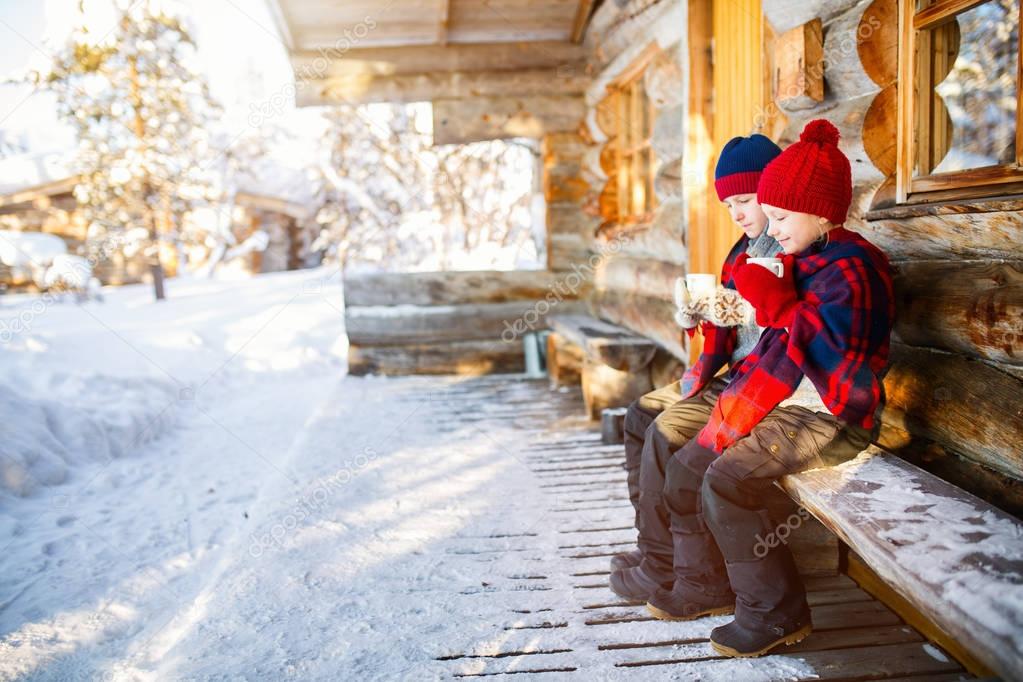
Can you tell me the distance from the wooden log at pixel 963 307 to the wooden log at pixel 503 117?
17.6ft

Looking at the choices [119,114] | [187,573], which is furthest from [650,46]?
[119,114]

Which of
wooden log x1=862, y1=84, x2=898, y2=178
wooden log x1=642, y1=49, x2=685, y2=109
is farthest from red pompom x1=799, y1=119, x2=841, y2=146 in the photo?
wooden log x1=642, y1=49, x2=685, y2=109

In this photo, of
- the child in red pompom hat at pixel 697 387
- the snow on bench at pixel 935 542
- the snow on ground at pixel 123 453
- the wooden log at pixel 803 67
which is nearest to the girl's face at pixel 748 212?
the child in red pompom hat at pixel 697 387

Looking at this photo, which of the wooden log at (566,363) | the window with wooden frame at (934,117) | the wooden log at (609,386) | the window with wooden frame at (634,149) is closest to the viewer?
the window with wooden frame at (934,117)

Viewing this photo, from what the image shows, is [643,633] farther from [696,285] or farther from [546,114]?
[546,114]

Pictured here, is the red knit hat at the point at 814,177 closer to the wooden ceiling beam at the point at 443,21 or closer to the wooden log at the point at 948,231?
the wooden log at the point at 948,231

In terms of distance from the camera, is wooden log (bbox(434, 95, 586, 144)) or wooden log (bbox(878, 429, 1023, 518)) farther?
wooden log (bbox(434, 95, 586, 144))

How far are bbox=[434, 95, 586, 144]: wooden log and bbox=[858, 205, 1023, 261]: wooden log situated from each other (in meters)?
5.15

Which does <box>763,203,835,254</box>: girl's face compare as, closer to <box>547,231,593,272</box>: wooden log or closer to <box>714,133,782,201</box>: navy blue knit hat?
<box>714,133,782,201</box>: navy blue knit hat

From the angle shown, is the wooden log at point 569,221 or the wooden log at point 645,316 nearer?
the wooden log at point 645,316

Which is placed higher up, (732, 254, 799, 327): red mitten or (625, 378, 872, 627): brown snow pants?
(732, 254, 799, 327): red mitten

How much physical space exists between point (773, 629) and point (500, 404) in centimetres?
431

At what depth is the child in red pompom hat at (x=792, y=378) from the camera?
2.24 m

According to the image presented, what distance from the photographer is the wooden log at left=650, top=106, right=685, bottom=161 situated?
5.09 metres
